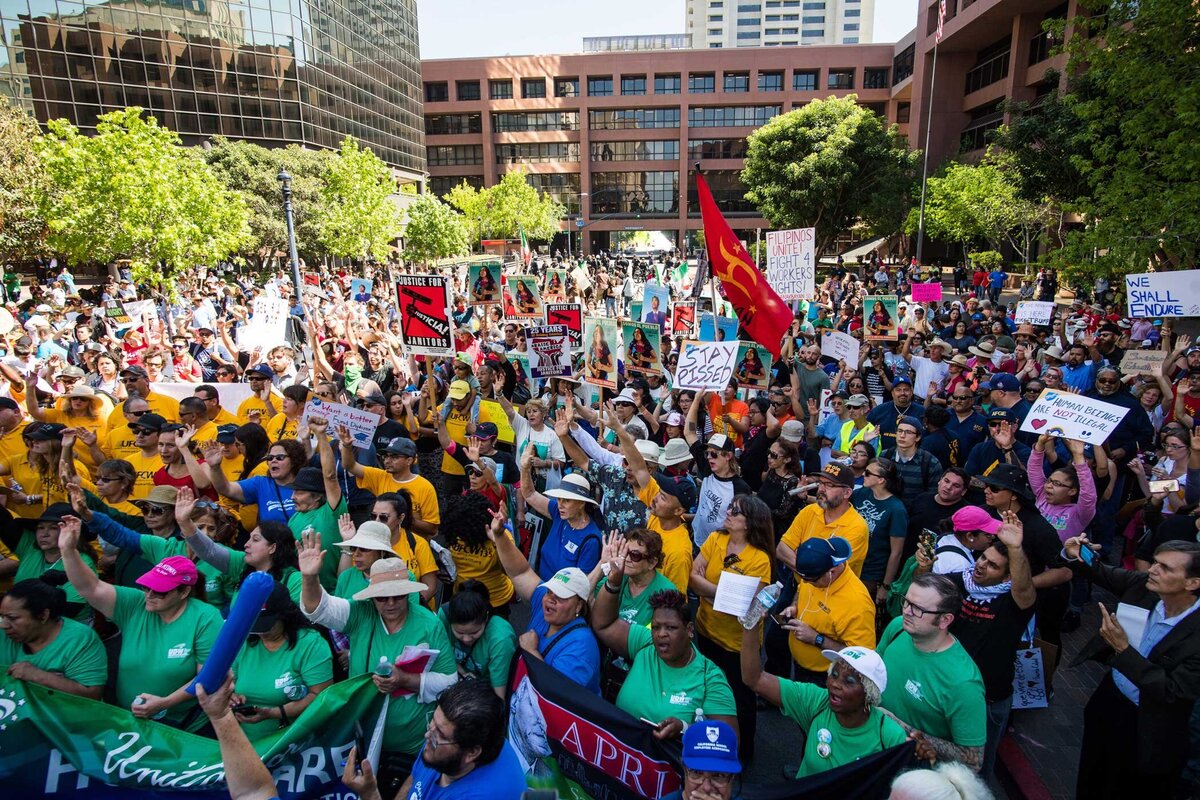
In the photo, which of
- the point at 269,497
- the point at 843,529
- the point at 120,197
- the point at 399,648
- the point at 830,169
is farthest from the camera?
the point at 830,169

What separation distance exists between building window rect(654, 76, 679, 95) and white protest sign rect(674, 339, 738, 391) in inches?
2569

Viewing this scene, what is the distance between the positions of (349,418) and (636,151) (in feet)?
222

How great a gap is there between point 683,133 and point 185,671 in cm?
6868

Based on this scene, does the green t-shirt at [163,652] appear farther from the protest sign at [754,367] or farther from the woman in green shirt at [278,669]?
the protest sign at [754,367]

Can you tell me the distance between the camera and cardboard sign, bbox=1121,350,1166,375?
7469 mm

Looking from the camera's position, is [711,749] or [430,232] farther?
[430,232]

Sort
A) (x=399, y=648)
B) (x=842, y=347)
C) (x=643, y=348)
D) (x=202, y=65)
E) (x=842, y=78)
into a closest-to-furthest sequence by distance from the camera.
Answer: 1. (x=399, y=648)
2. (x=643, y=348)
3. (x=842, y=347)
4. (x=202, y=65)
5. (x=842, y=78)

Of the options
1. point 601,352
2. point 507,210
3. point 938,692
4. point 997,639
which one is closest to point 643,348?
point 601,352

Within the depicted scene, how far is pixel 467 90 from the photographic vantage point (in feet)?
227

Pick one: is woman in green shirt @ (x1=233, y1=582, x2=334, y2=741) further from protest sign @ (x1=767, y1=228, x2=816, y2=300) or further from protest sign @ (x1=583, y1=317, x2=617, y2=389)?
protest sign @ (x1=767, y1=228, x2=816, y2=300)

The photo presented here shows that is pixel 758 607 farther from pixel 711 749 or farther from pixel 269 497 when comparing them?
pixel 269 497

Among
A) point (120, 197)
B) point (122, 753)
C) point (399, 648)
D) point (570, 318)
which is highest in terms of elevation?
point (120, 197)

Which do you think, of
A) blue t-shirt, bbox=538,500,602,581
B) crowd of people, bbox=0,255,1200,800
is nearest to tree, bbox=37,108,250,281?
crowd of people, bbox=0,255,1200,800

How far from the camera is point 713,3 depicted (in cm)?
14875
